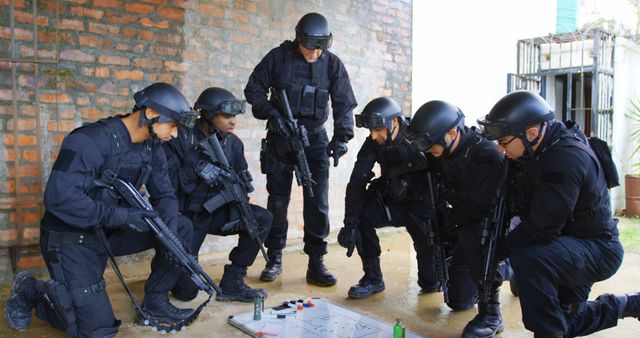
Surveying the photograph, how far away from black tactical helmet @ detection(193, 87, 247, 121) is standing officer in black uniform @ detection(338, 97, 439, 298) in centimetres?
84

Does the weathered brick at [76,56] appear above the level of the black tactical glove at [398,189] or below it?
above

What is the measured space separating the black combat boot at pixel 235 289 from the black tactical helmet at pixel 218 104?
43.0 inches

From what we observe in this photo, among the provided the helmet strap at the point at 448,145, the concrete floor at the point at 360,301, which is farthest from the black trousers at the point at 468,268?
the helmet strap at the point at 448,145

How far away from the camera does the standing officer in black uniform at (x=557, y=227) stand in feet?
9.18

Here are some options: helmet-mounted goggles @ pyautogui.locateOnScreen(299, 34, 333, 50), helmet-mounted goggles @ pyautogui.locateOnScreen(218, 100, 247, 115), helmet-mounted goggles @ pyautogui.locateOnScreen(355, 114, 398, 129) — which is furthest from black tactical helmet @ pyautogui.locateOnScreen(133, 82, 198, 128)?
helmet-mounted goggles @ pyautogui.locateOnScreen(299, 34, 333, 50)

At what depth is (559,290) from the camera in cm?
305

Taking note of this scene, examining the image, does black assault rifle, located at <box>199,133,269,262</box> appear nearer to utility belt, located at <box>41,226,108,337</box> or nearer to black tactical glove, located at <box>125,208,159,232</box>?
black tactical glove, located at <box>125,208,159,232</box>

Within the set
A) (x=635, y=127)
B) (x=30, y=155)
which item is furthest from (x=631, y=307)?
(x=635, y=127)

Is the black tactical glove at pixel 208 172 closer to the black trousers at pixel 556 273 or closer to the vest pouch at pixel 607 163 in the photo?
the black trousers at pixel 556 273

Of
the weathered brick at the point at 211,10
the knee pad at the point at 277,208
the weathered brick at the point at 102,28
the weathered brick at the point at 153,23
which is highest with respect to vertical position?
the weathered brick at the point at 211,10

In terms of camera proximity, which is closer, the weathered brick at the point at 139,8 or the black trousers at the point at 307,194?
the black trousers at the point at 307,194

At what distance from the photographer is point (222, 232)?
4051 millimetres

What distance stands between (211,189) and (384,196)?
1.24 meters

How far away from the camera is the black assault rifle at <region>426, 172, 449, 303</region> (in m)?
3.72
